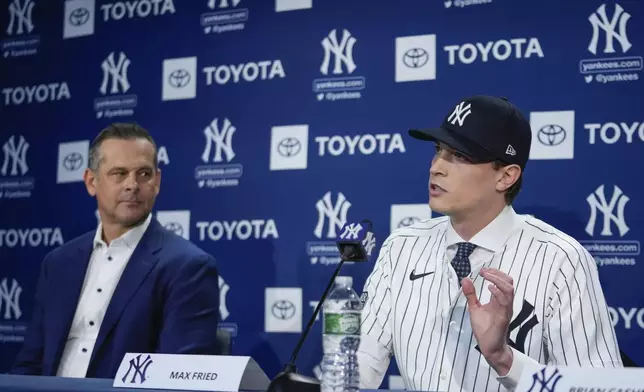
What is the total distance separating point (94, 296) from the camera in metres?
3.01

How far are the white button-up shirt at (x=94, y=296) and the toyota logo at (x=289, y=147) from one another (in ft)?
2.96

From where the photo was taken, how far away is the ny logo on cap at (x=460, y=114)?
232 centimetres

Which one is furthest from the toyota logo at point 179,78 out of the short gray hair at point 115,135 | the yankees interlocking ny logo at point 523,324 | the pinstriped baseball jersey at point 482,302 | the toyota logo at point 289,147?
the yankees interlocking ny logo at point 523,324

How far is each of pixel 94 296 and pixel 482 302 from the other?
5.00ft

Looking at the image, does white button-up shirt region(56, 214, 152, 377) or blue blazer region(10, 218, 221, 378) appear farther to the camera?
white button-up shirt region(56, 214, 152, 377)

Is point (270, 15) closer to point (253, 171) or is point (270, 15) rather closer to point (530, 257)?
point (253, 171)

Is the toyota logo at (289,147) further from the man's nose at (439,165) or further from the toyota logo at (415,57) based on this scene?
the man's nose at (439,165)

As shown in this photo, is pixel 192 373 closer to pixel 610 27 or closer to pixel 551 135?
pixel 551 135

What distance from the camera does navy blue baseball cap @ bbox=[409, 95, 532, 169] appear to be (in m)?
2.30

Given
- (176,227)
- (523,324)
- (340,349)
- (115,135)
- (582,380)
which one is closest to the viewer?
(582,380)

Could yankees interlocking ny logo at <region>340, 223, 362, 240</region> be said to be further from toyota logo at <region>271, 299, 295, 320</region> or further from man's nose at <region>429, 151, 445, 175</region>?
toyota logo at <region>271, 299, 295, 320</region>

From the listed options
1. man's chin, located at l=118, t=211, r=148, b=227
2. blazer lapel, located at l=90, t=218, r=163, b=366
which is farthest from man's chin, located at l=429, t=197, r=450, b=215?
man's chin, located at l=118, t=211, r=148, b=227

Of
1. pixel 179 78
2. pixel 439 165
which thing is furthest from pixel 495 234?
pixel 179 78

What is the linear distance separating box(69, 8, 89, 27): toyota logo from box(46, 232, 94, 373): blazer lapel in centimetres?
173
